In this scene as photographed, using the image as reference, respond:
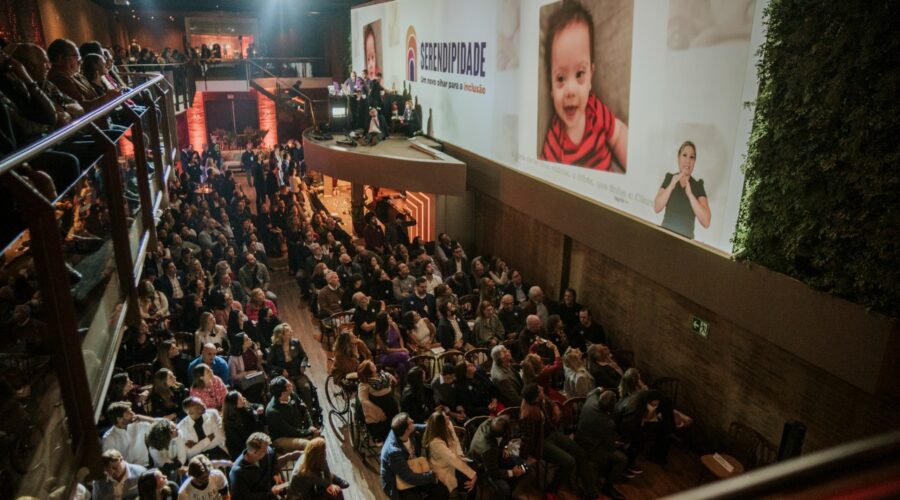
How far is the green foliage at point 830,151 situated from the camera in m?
4.38

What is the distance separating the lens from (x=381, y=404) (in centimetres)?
609

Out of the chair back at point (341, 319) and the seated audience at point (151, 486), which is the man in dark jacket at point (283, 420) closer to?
the seated audience at point (151, 486)

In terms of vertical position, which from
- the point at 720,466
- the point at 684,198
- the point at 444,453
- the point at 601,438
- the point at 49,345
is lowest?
the point at 720,466

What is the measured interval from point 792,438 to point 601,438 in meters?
1.68

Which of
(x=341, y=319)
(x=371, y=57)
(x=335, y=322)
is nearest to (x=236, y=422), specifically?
(x=335, y=322)

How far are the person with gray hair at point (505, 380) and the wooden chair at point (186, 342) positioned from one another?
3788mm

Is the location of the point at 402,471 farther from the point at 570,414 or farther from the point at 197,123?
the point at 197,123

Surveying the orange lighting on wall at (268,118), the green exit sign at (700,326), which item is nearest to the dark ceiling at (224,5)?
the orange lighting on wall at (268,118)

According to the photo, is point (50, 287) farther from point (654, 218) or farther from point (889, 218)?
point (654, 218)

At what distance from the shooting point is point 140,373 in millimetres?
6379

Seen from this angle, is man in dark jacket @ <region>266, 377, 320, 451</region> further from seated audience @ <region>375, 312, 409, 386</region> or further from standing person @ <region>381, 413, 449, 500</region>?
seated audience @ <region>375, 312, 409, 386</region>

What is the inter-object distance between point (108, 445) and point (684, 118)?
6.69 m

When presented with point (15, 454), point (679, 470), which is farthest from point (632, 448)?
point (15, 454)

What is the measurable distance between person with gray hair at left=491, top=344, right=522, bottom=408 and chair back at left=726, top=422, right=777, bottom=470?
2.35 m
